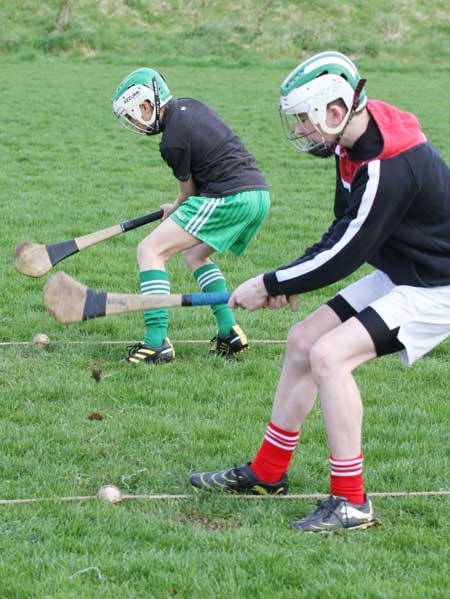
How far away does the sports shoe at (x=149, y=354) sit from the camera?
6125 millimetres

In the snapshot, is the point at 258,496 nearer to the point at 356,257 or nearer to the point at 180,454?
the point at 180,454

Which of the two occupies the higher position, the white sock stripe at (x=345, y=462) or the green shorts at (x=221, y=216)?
the green shorts at (x=221, y=216)

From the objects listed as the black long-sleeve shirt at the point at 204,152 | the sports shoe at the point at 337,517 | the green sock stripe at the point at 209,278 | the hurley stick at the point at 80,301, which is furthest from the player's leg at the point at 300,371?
the green sock stripe at the point at 209,278

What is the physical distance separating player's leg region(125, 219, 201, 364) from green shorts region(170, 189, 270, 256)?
8cm

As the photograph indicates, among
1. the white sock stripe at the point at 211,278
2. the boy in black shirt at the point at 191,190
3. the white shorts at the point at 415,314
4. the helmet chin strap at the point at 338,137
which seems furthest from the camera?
the white sock stripe at the point at 211,278

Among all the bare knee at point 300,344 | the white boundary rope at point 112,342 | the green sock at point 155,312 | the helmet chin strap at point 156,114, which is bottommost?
the white boundary rope at point 112,342

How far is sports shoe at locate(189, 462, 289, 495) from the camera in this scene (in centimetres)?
428

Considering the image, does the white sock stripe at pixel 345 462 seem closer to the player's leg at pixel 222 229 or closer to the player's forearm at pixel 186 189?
the player's leg at pixel 222 229

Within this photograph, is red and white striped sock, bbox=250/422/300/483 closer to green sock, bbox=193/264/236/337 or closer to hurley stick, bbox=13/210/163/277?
green sock, bbox=193/264/236/337

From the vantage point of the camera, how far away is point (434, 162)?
3746mm

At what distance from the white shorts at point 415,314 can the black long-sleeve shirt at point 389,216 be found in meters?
0.05

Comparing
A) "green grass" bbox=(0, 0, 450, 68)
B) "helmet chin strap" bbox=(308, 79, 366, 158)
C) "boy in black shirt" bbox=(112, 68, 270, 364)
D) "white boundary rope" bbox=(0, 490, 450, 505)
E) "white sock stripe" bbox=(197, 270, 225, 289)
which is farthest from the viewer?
"green grass" bbox=(0, 0, 450, 68)

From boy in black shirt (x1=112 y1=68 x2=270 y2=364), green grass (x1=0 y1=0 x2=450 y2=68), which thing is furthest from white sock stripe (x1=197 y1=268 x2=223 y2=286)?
green grass (x1=0 y1=0 x2=450 y2=68)

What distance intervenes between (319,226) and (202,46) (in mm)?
18974
